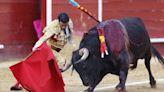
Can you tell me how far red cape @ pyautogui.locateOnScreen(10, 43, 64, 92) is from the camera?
772 centimetres

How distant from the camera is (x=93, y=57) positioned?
8023mm

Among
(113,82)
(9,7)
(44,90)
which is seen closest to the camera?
(44,90)

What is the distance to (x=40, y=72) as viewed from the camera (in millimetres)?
7832

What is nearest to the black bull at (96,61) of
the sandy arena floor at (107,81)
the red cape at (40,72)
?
the red cape at (40,72)

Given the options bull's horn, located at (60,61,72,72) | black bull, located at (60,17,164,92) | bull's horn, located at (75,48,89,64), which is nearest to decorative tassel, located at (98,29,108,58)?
black bull, located at (60,17,164,92)

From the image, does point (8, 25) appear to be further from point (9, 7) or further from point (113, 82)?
point (113, 82)

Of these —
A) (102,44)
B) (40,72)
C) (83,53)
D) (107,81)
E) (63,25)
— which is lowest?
(107,81)

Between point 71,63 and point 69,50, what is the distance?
0.79 m

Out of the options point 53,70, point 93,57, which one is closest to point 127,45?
point 93,57

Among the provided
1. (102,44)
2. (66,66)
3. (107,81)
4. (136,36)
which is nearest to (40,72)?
(66,66)

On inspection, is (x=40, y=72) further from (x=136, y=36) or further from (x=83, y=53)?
(x=136, y=36)

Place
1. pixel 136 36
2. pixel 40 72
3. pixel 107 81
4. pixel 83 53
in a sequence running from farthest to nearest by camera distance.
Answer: pixel 107 81
pixel 136 36
pixel 83 53
pixel 40 72

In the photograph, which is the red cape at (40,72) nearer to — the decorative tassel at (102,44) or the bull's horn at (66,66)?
the bull's horn at (66,66)

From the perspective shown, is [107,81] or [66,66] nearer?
[66,66]
